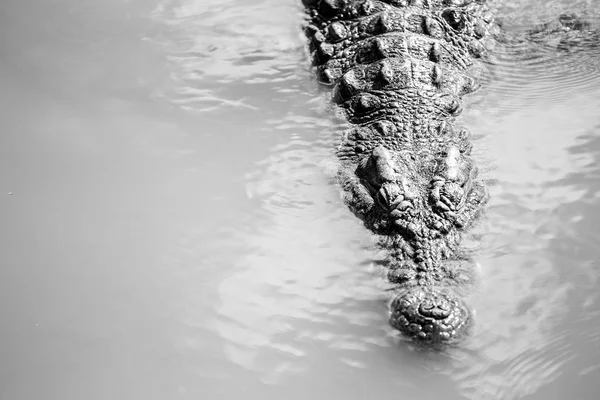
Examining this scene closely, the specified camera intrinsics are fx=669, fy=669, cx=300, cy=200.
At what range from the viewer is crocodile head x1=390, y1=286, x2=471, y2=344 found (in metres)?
3.47

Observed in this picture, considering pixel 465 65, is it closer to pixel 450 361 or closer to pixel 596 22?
pixel 596 22

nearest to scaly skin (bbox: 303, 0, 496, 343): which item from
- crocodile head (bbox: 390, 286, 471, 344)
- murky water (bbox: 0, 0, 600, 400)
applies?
crocodile head (bbox: 390, 286, 471, 344)

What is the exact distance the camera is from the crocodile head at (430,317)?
347 cm

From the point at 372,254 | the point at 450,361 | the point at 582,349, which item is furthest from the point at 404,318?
the point at 582,349

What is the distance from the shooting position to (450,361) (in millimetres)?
3486

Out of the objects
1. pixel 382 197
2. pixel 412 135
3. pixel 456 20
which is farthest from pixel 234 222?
pixel 456 20

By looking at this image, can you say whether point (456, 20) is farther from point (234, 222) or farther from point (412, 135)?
point (234, 222)

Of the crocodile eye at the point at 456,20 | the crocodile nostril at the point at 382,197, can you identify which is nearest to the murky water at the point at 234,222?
the crocodile nostril at the point at 382,197

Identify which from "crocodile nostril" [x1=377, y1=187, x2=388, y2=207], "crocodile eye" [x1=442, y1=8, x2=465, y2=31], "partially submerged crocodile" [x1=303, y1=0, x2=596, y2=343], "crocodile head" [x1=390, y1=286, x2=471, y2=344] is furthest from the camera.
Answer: "crocodile eye" [x1=442, y1=8, x2=465, y2=31]

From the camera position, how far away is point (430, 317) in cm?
348

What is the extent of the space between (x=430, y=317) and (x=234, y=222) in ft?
4.79

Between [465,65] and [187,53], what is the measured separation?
7.65ft

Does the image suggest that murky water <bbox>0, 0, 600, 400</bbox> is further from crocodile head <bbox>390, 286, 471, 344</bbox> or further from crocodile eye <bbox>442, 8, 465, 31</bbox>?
crocodile eye <bbox>442, 8, 465, 31</bbox>

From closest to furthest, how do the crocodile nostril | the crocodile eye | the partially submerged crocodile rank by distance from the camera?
the partially submerged crocodile → the crocodile nostril → the crocodile eye
